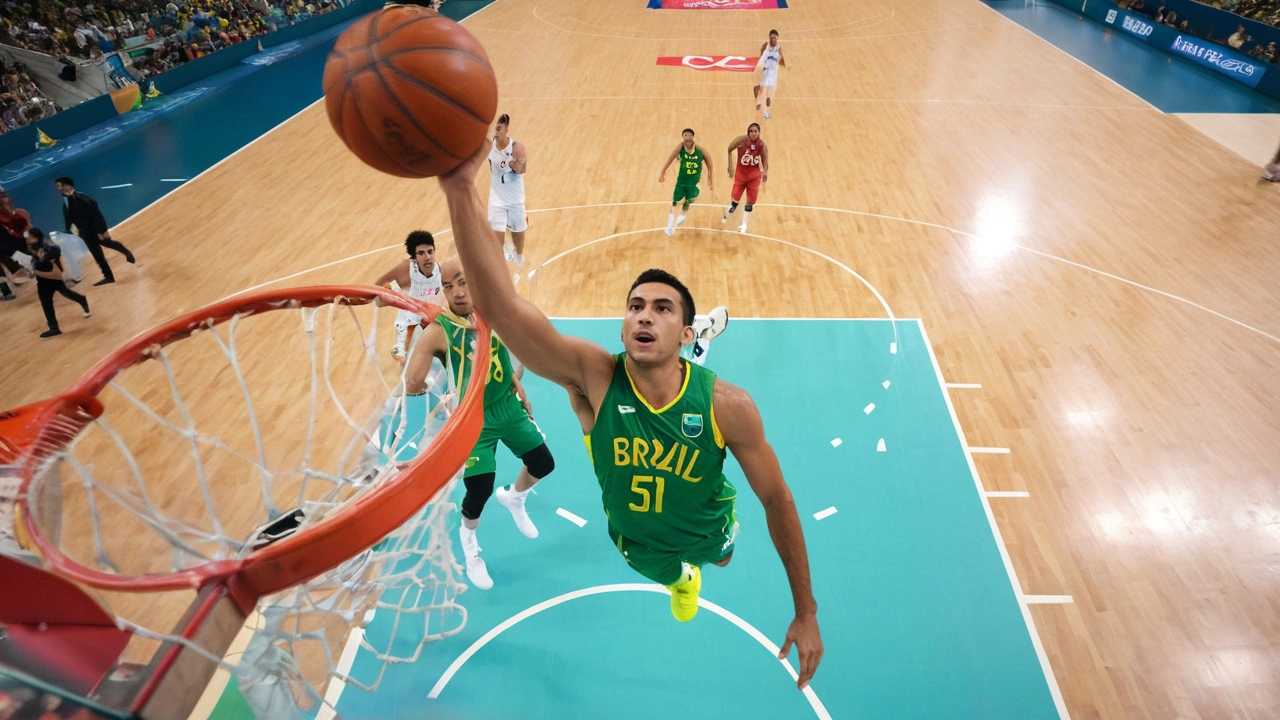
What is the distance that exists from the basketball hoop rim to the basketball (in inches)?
35.2

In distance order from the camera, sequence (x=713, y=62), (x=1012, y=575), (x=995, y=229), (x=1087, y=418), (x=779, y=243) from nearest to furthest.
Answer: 1. (x=1012, y=575)
2. (x=1087, y=418)
3. (x=779, y=243)
4. (x=995, y=229)
5. (x=713, y=62)

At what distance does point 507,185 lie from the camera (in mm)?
7625

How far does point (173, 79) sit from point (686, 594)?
1687 cm

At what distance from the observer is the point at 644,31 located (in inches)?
750

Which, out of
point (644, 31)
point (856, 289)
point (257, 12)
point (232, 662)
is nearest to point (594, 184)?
point (856, 289)

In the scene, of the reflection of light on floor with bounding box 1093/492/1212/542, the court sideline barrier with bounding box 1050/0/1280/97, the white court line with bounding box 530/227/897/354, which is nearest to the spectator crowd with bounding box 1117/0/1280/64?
the court sideline barrier with bounding box 1050/0/1280/97

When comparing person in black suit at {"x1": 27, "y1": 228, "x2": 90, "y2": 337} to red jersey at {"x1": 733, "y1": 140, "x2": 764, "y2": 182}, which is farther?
red jersey at {"x1": 733, "y1": 140, "x2": 764, "y2": 182}

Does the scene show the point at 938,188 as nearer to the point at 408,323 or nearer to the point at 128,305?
the point at 408,323

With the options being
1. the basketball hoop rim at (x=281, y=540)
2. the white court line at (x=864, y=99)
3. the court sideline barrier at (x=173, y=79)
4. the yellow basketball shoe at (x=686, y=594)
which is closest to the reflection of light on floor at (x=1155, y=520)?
the yellow basketball shoe at (x=686, y=594)

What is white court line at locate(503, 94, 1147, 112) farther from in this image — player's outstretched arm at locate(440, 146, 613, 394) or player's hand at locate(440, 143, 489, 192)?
player's hand at locate(440, 143, 489, 192)

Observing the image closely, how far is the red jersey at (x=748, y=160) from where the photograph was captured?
8.34 m

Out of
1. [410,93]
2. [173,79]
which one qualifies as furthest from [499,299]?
[173,79]

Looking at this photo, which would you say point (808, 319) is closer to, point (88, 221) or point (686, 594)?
point (686, 594)

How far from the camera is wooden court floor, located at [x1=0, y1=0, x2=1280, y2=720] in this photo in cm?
455
